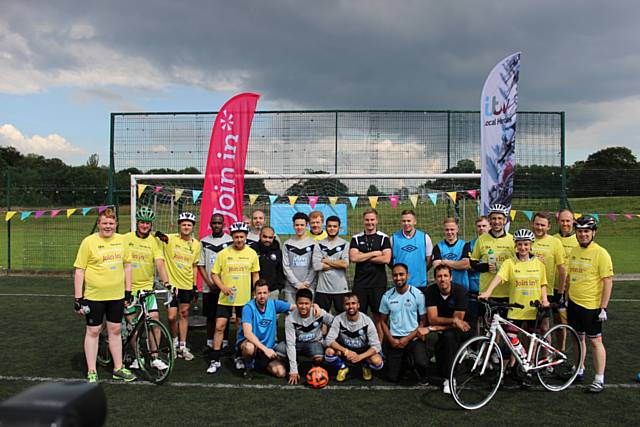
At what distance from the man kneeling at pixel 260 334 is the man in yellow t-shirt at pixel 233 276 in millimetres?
288

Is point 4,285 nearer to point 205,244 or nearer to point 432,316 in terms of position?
point 205,244

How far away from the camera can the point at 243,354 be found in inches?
211

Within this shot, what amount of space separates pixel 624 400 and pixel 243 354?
3.80 meters

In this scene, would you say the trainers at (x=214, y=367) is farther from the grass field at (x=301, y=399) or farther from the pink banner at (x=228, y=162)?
the pink banner at (x=228, y=162)

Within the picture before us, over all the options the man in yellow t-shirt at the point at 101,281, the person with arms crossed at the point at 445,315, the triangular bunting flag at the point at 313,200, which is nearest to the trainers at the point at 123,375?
the man in yellow t-shirt at the point at 101,281

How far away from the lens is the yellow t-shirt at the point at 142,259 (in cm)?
562

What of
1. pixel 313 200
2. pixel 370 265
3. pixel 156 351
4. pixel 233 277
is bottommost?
pixel 156 351

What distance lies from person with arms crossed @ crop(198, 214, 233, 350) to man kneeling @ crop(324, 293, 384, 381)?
1.54m

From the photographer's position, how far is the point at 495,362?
476 centimetres

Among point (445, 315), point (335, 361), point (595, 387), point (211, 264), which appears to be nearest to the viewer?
point (595, 387)

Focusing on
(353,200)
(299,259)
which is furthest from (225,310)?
(353,200)

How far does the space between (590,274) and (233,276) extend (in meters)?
3.82

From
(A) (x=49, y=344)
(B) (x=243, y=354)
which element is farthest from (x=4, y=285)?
(B) (x=243, y=354)

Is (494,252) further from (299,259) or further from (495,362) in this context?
(299,259)
